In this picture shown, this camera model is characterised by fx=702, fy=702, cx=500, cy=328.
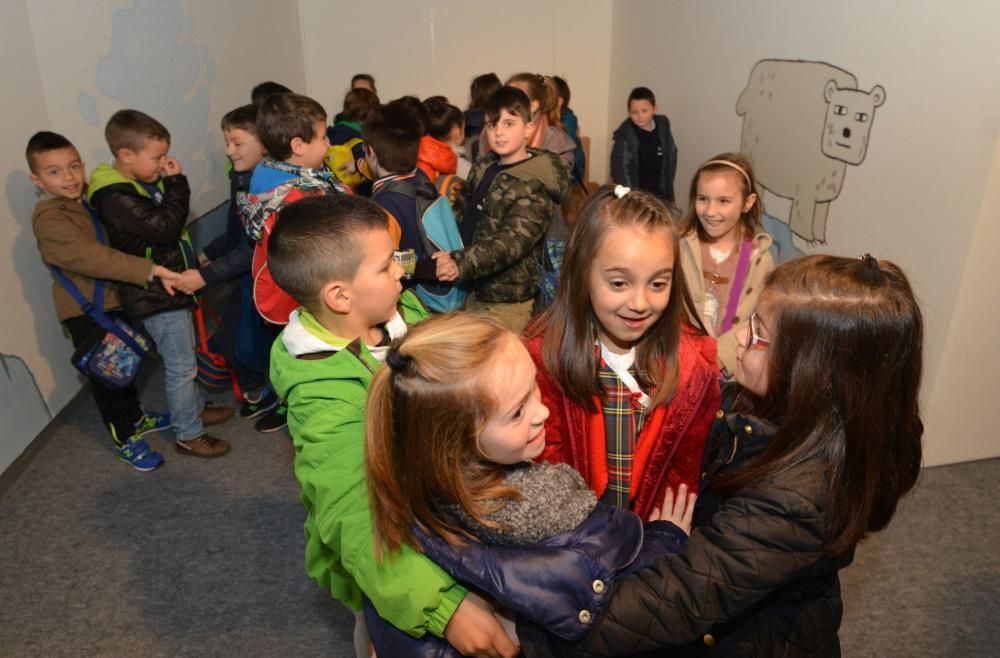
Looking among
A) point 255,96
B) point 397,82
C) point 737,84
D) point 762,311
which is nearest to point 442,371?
point 762,311

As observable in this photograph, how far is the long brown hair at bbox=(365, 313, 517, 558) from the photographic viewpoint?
3.64ft

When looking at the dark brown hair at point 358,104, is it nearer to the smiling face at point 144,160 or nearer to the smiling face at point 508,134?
the smiling face at point 144,160

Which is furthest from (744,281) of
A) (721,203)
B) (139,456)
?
(139,456)

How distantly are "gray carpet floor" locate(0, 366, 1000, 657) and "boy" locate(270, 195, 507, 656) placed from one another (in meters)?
0.86

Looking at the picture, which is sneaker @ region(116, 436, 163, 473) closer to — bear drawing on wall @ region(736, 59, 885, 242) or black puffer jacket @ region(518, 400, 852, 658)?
black puffer jacket @ region(518, 400, 852, 658)

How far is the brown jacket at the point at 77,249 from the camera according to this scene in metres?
2.90

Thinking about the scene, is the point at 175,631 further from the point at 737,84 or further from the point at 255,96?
the point at 737,84

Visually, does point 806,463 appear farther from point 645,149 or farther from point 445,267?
point 645,149

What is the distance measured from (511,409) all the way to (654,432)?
551 mm

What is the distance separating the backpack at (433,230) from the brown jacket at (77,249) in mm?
1196

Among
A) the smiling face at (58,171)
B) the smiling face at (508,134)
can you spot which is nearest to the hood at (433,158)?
the smiling face at (508,134)

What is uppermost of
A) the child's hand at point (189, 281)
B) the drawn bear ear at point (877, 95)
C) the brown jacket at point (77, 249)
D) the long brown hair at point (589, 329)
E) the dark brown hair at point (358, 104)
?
the drawn bear ear at point (877, 95)

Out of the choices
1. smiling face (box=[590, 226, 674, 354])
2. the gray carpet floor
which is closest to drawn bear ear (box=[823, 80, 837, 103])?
the gray carpet floor

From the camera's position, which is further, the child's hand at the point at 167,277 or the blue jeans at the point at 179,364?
the blue jeans at the point at 179,364
